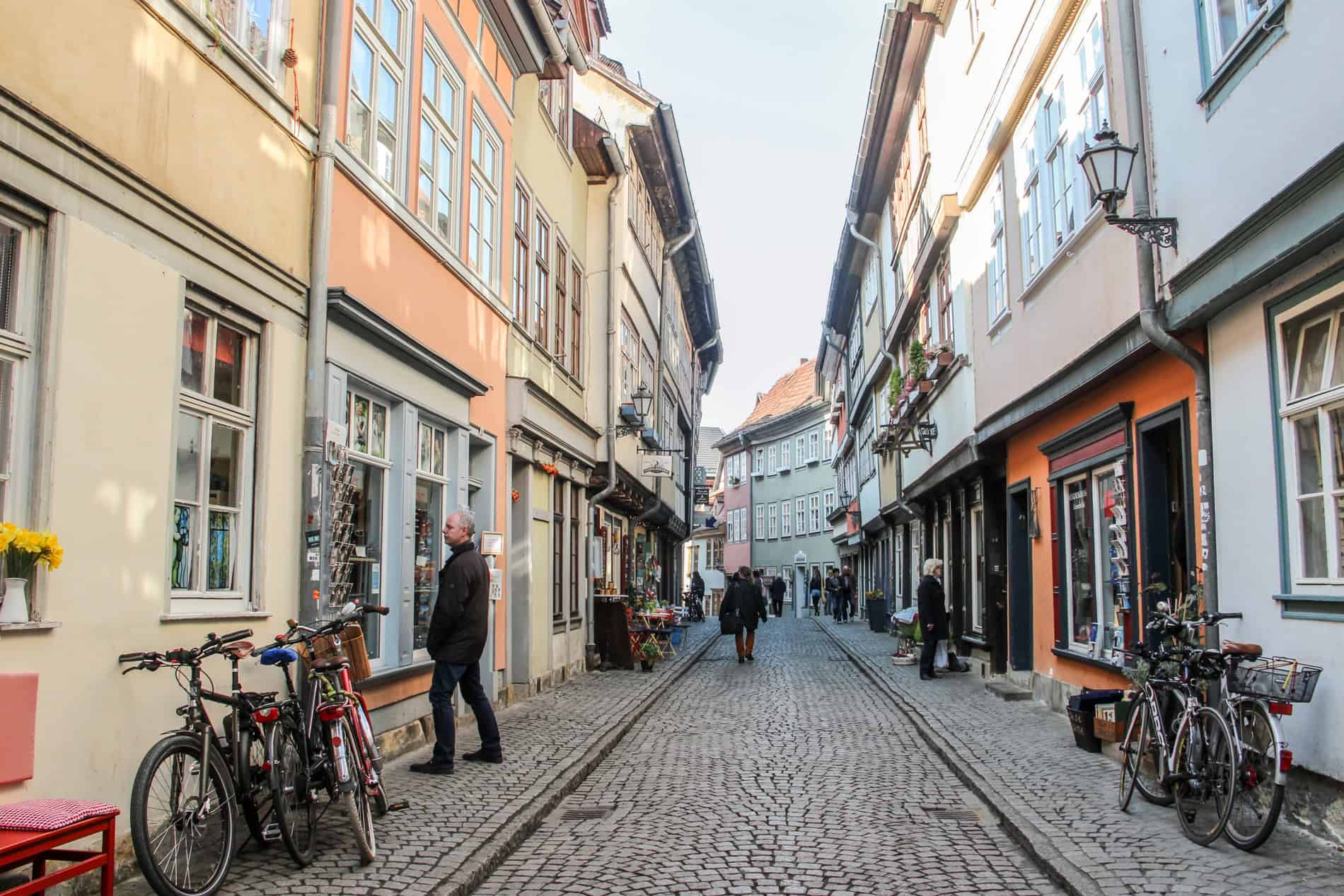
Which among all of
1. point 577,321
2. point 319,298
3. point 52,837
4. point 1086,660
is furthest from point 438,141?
point 52,837

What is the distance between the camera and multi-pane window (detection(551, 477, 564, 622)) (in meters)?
16.1

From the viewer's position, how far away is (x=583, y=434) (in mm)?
18062

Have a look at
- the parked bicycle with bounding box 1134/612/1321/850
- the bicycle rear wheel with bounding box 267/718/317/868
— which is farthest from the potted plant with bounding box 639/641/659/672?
the parked bicycle with bounding box 1134/612/1321/850

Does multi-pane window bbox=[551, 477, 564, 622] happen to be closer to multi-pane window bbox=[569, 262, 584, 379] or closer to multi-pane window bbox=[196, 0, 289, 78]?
multi-pane window bbox=[569, 262, 584, 379]

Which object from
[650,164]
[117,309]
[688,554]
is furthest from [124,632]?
[688,554]

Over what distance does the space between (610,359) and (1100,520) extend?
10.1m

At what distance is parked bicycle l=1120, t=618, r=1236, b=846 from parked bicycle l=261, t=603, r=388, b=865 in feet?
14.1

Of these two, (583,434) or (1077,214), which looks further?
(583,434)

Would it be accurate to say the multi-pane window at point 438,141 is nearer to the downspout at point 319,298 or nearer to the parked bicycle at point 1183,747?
Result: the downspout at point 319,298

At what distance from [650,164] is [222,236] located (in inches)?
752

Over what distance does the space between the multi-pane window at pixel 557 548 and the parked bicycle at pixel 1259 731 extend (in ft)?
34.4

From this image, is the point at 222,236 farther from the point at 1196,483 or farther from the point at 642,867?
the point at 1196,483

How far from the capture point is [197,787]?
17.3 feet

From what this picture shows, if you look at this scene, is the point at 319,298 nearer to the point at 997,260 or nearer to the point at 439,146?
the point at 439,146
